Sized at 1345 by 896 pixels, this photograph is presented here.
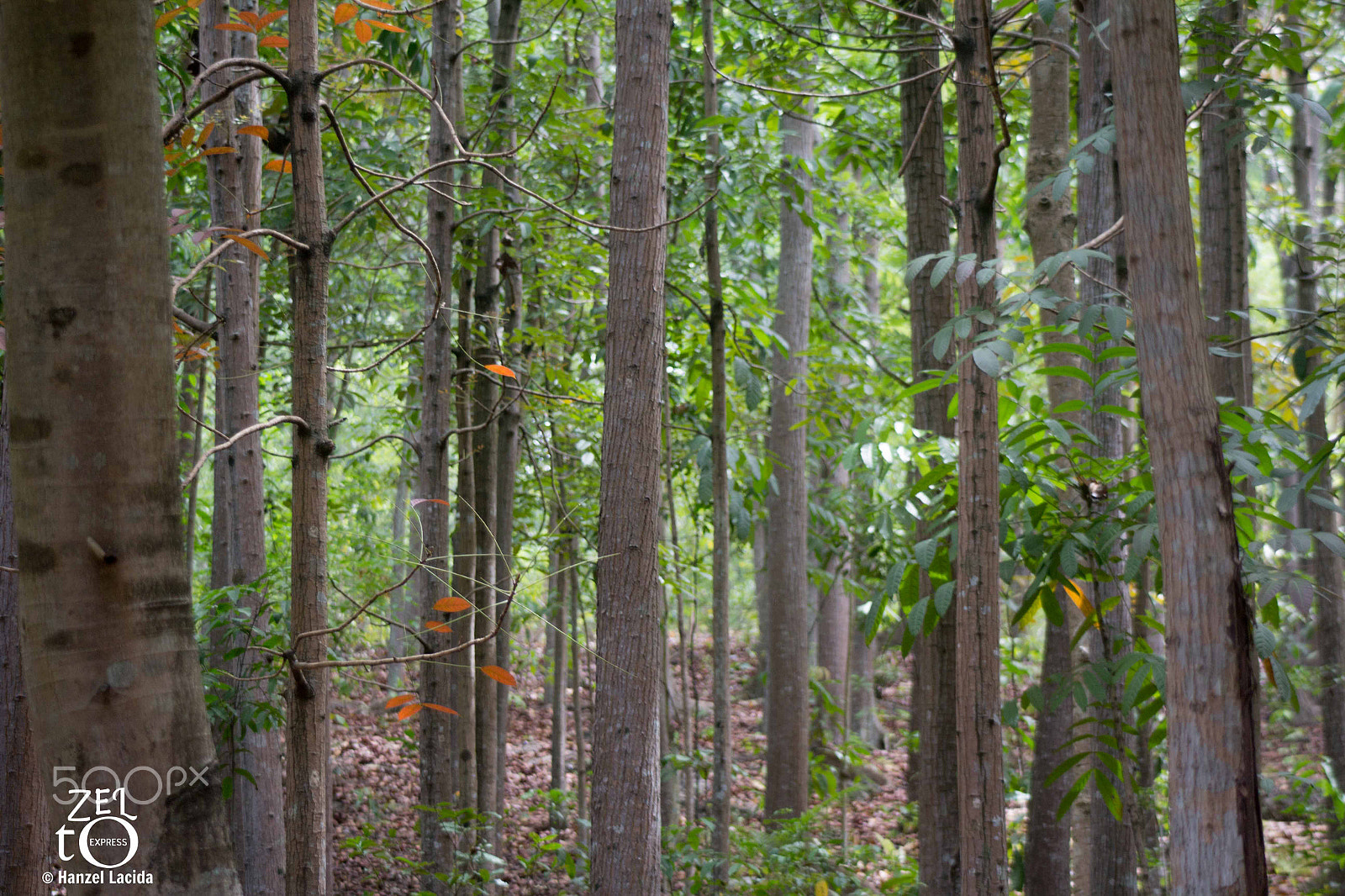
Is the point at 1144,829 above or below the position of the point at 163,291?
below

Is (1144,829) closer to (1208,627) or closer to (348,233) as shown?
(1208,627)

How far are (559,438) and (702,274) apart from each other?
267 cm

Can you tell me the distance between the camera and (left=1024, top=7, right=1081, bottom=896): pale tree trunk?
16.1ft

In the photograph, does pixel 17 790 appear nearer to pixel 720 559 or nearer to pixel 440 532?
pixel 440 532

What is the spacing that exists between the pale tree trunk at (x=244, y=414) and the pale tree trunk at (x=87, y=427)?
3.27 m

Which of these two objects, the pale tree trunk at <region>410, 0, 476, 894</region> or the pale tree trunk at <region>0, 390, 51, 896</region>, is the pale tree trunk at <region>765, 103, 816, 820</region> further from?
the pale tree trunk at <region>0, 390, 51, 896</region>

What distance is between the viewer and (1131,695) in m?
3.06

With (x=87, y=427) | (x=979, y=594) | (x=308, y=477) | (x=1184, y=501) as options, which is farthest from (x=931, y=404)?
(x=87, y=427)

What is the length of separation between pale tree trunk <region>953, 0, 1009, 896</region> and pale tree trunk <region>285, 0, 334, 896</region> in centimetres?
204

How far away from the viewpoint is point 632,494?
3150mm

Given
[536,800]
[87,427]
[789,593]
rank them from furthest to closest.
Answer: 1. [536,800]
2. [789,593]
3. [87,427]

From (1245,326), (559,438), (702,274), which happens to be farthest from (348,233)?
(1245,326)

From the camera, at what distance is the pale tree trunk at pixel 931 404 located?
12.9 ft

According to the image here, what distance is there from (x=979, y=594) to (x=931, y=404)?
2.02 m
